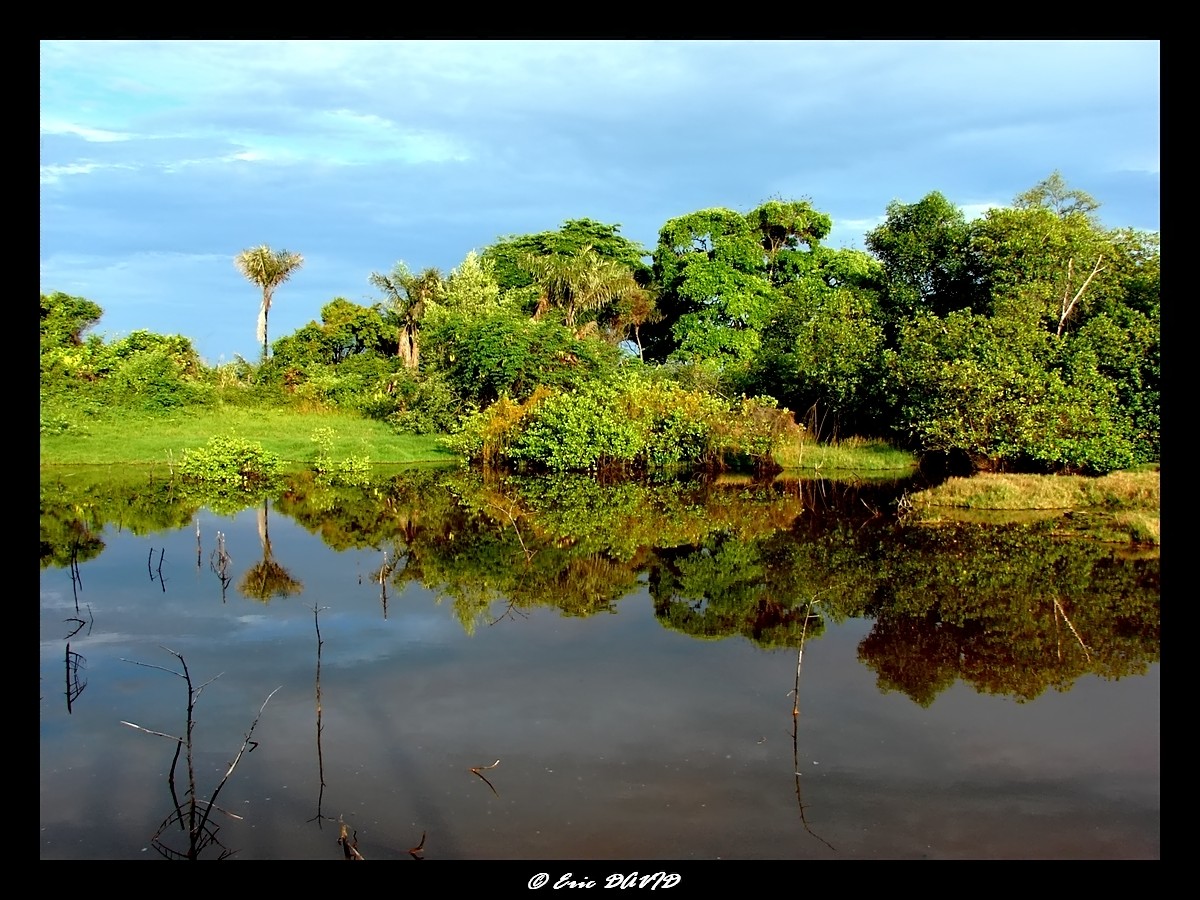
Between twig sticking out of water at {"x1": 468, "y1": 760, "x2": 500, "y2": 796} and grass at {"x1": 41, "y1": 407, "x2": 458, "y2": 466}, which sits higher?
grass at {"x1": 41, "y1": 407, "x2": 458, "y2": 466}

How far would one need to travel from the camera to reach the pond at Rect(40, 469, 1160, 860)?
22.4ft

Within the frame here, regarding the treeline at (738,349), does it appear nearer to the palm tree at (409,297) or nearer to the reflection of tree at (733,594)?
the palm tree at (409,297)

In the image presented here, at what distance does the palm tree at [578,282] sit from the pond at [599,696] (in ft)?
85.1

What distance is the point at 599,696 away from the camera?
9.59 m

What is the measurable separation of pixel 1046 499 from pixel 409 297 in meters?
30.0

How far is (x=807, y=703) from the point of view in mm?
9367

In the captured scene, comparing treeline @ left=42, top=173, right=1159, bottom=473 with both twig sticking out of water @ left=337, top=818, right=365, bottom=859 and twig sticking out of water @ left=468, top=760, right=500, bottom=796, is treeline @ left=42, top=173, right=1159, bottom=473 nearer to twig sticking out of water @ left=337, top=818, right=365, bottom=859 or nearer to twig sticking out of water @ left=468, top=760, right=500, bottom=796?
twig sticking out of water @ left=468, top=760, right=500, bottom=796

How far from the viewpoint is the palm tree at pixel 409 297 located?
4216cm

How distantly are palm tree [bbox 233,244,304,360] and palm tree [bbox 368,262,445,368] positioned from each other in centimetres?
442

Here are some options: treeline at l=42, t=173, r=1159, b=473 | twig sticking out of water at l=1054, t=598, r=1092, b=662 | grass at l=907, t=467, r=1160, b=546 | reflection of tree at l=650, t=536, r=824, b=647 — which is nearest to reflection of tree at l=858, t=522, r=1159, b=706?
twig sticking out of water at l=1054, t=598, r=1092, b=662

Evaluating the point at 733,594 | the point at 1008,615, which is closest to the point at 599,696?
the point at 733,594

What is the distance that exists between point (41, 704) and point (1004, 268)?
2832 centimetres

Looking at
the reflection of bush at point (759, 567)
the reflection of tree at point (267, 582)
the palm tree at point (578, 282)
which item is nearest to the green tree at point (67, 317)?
the reflection of bush at point (759, 567)
